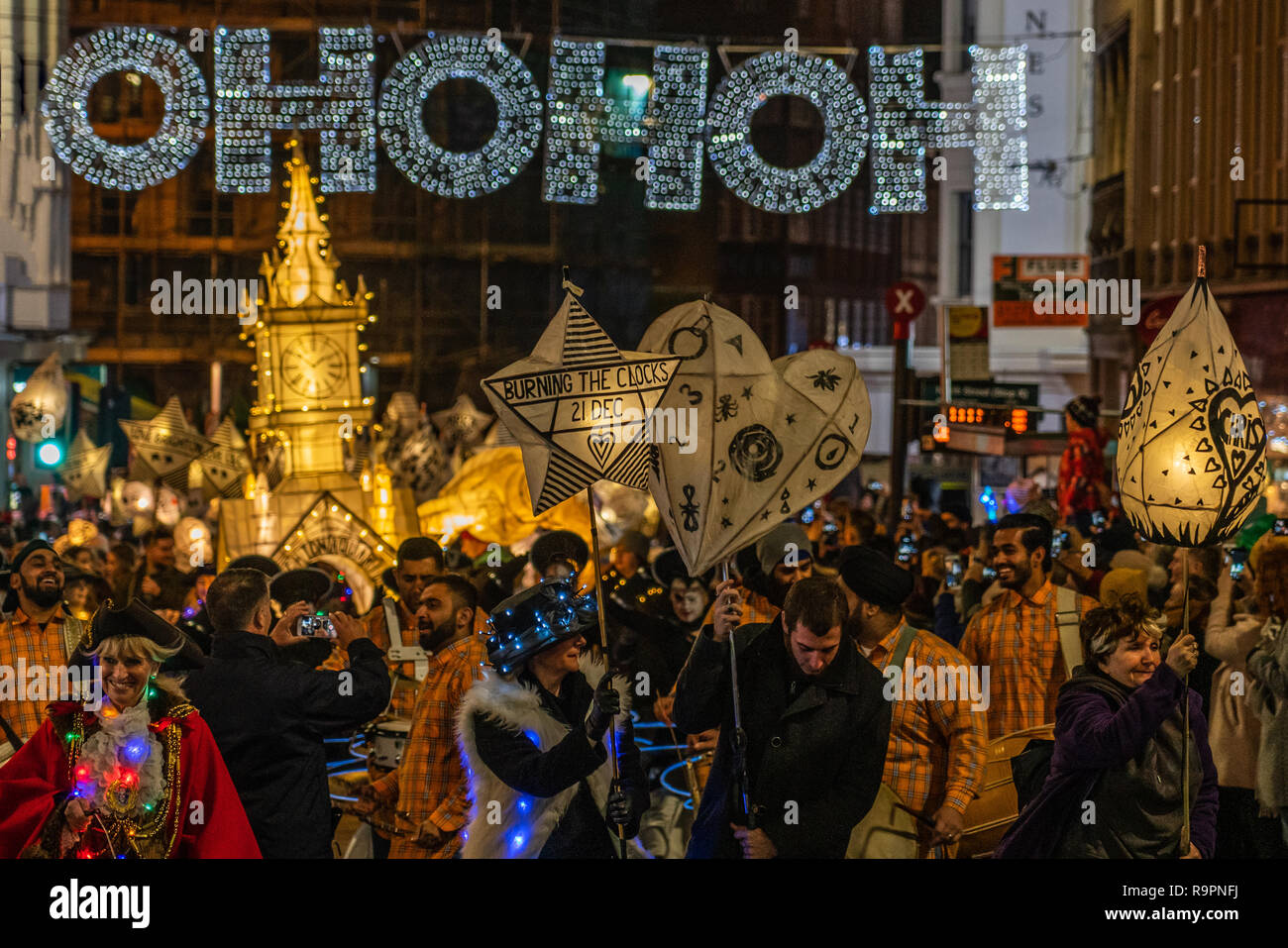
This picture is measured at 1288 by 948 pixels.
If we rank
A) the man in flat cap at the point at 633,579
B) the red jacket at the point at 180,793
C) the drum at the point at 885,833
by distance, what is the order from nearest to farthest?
the red jacket at the point at 180,793, the drum at the point at 885,833, the man in flat cap at the point at 633,579

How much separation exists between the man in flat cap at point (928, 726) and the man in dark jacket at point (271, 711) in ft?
5.77

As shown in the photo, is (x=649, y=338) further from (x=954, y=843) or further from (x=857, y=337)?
(x=857, y=337)

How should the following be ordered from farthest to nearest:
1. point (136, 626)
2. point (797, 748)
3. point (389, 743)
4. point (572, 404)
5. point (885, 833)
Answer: point (389, 743)
point (572, 404)
point (885, 833)
point (797, 748)
point (136, 626)

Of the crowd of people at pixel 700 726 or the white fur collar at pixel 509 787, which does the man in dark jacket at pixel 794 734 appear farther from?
the white fur collar at pixel 509 787

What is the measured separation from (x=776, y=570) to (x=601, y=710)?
12.2 feet

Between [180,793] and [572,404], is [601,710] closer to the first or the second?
[180,793]

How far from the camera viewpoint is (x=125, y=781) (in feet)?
18.2

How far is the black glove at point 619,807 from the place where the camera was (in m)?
5.92

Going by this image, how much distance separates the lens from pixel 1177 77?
93.0 feet

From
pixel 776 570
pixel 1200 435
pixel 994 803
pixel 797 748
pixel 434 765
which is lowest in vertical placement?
pixel 994 803

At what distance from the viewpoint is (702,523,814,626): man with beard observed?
9.27m

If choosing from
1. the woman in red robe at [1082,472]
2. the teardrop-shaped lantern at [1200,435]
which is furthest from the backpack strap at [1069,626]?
the woman in red robe at [1082,472]

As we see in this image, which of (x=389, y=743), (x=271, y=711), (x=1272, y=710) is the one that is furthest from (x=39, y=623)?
(x=1272, y=710)

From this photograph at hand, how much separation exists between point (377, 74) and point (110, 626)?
1587 inches
